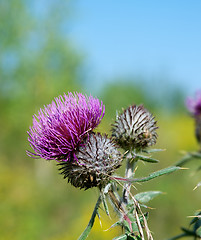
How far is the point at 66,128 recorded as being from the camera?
8.64 feet

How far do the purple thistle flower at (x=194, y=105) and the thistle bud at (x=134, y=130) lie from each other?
8.89 ft

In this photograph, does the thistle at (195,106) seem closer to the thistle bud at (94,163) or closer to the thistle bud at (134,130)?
the thistle bud at (134,130)

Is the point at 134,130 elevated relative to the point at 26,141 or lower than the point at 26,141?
lower

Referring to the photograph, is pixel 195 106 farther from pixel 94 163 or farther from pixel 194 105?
pixel 94 163

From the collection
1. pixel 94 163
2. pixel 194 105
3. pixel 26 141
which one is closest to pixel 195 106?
pixel 194 105

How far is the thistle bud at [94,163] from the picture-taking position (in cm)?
257

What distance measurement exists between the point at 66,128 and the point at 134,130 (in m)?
0.58

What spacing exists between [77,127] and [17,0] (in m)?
24.1

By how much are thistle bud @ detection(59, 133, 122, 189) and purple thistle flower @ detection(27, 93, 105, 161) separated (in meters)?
0.07

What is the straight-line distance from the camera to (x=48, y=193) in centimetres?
1662

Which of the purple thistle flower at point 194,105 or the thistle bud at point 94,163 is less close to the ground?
the purple thistle flower at point 194,105

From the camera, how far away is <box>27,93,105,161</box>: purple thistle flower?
2.64 metres

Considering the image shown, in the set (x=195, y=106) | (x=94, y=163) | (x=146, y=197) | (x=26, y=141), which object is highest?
(x=26, y=141)

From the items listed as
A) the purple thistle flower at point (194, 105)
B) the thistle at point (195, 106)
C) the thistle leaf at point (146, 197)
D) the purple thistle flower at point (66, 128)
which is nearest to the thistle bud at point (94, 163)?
the purple thistle flower at point (66, 128)
